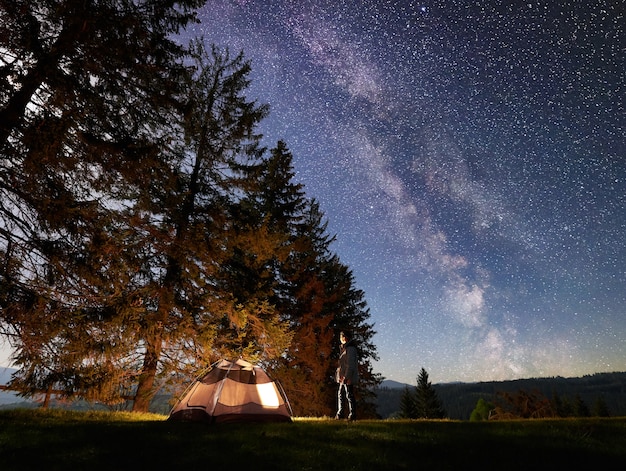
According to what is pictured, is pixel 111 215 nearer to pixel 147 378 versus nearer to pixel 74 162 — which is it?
pixel 74 162

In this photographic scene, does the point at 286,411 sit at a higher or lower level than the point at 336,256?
lower

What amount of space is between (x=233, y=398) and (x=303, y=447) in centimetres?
391

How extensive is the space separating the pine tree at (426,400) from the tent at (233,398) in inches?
1972

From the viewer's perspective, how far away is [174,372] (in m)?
11.8

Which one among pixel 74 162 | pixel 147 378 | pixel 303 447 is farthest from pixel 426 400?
pixel 74 162

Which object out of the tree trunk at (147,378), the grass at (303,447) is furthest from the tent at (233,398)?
the tree trunk at (147,378)

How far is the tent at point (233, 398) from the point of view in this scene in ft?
30.2

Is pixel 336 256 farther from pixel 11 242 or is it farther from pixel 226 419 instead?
pixel 11 242

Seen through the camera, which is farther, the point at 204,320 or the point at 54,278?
the point at 204,320

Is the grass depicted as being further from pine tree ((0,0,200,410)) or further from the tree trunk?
the tree trunk

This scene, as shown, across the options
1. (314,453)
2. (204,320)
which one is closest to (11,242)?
(204,320)

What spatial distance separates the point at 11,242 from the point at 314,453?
688cm

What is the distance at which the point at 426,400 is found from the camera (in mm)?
56406

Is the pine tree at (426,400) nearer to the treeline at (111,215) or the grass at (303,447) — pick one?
the treeline at (111,215)
